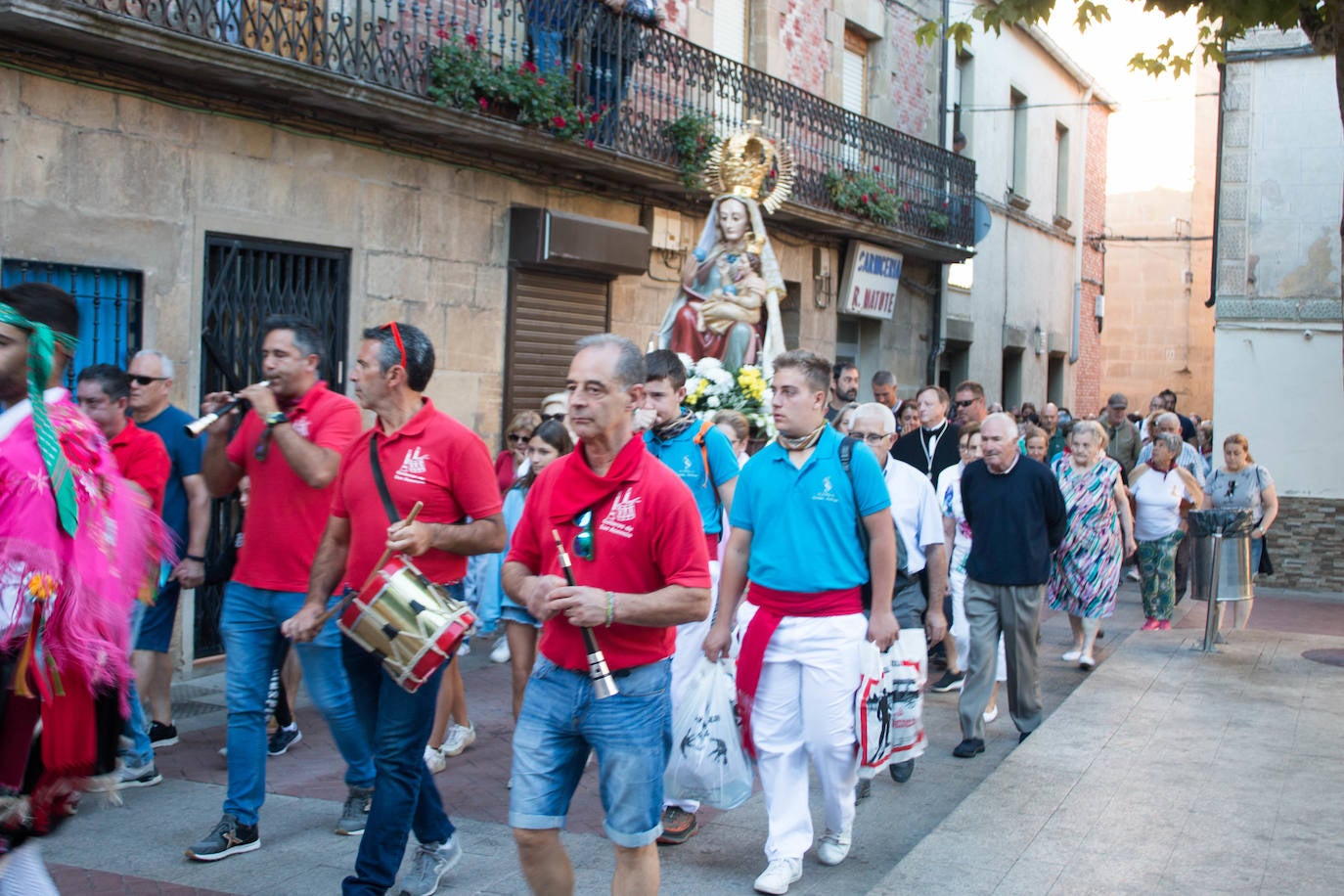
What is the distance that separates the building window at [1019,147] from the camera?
25.1 meters

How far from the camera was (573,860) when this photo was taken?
5.41 meters

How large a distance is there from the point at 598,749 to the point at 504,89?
27.6 ft

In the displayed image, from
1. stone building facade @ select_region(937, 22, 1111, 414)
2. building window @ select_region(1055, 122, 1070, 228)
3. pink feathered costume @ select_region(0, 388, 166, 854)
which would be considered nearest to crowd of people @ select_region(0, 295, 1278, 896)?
pink feathered costume @ select_region(0, 388, 166, 854)

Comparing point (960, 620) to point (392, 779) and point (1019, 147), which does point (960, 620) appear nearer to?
point (392, 779)

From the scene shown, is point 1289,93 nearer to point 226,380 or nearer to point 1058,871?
point 226,380

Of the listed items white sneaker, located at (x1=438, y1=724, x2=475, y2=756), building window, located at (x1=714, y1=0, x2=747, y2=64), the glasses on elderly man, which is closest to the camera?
white sneaker, located at (x1=438, y1=724, x2=475, y2=756)

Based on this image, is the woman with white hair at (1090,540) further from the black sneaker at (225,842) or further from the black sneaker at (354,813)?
the black sneaker at (225,842)

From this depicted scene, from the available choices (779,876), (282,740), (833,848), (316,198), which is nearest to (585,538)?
(779,876)

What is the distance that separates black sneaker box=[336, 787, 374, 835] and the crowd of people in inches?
0.8

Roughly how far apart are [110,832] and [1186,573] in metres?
11.3

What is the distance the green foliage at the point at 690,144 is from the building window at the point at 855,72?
223 inches

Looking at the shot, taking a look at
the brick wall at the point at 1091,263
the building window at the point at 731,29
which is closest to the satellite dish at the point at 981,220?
the building window at the point at 731,29

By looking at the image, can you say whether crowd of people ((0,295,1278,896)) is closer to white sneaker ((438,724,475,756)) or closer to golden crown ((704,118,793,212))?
white sneaker ((438,724,475,756))

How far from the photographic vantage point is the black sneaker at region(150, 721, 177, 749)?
7.10 m
